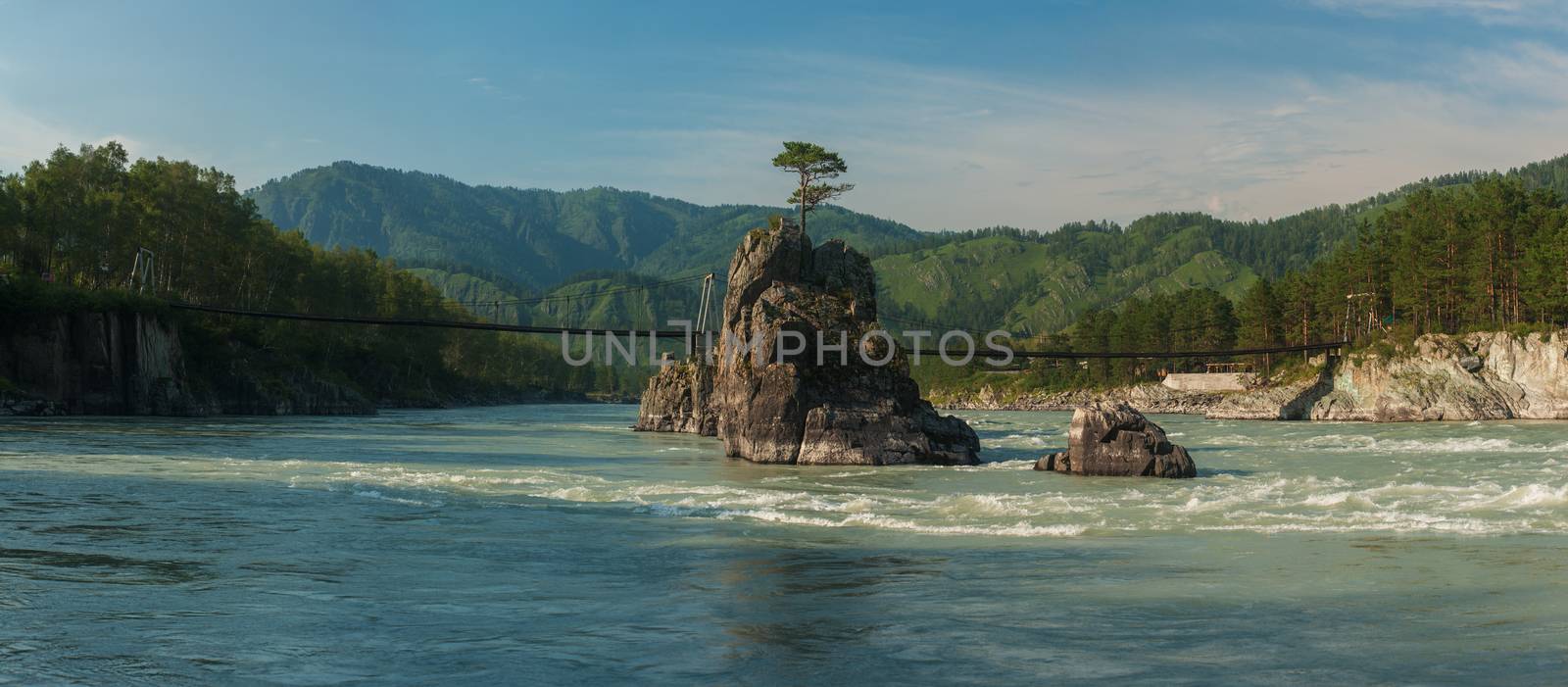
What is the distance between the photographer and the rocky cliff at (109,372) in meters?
67.6

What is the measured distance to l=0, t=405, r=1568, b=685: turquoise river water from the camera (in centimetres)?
991

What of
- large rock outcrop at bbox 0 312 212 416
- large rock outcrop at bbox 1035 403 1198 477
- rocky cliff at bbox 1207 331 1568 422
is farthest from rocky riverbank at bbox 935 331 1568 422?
large rock outcrop at bbox 0 312 212 416

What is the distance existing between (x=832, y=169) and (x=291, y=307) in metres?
70.2

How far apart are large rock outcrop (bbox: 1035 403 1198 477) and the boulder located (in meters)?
6.56

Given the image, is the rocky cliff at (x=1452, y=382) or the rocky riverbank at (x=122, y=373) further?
the rocky cliff at (x=1452, y=382)

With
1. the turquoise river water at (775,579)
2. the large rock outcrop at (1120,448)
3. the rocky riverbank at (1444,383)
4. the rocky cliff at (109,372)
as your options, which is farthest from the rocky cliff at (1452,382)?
the rocky cliff at (109,372)

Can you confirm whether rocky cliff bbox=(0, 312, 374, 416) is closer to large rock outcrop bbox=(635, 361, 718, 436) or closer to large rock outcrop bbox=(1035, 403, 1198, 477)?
large rock outcrop bbox=(635, 361, 718, 436)

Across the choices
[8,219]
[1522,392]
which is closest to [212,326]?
[8,219]

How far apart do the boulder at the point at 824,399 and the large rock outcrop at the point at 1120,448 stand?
258 inches

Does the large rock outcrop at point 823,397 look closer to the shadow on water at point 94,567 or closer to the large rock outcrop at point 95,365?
the shadow on water at point 94,567

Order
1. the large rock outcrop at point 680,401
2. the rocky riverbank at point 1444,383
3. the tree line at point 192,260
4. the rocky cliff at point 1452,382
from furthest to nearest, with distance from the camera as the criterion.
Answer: the tree line at point 192,260
the rocky riverbank at point 1444,383
the rocky cliff at point 1452,382
the large rock outcrop at point 680,401

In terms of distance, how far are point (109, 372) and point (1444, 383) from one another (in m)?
96.1

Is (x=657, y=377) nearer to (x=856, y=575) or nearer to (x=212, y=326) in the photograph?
(x=212, y=326)

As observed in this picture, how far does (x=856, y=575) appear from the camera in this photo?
15094mm
